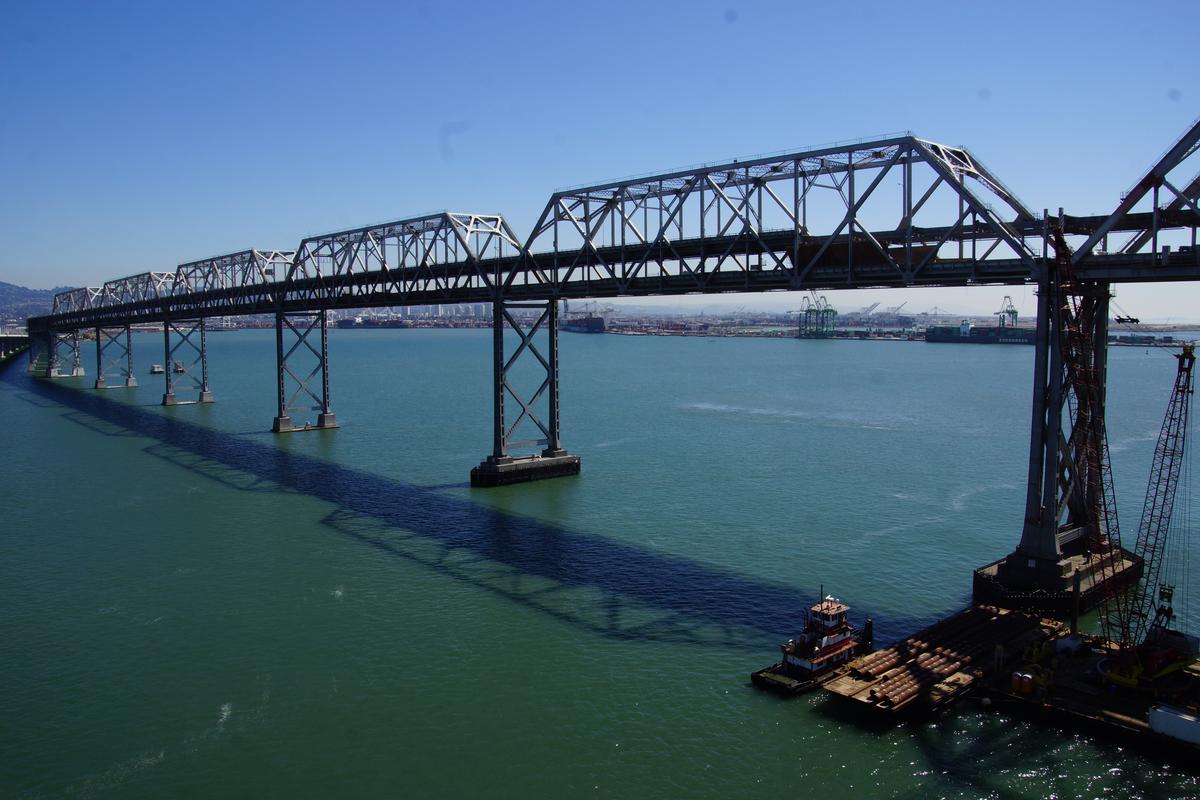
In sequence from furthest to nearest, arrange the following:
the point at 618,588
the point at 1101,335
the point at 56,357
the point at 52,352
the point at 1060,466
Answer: the point at 56,357 < the point at 52,352 < the point at 618,588 < the point at 1101,335 < the point at 1060,466

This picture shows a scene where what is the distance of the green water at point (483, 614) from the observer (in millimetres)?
20125

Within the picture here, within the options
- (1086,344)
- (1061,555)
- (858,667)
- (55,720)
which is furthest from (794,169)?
(55,720)

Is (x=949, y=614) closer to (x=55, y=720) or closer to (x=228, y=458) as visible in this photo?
(x=55, y=720)

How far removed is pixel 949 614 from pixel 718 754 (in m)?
12.4

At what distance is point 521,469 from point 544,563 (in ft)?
53.7

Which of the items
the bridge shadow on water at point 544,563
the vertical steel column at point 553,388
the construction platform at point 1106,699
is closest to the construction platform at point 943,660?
the construction platform at point 1106,699

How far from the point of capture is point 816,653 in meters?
24.2

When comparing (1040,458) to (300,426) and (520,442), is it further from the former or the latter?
(300,426)

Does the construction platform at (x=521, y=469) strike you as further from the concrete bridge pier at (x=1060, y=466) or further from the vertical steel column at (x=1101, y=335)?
the vertical steel column at (x=1101, y=335)

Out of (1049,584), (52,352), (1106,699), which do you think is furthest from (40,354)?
(1106,699)

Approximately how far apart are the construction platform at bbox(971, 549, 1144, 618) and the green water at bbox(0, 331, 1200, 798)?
1.46 m

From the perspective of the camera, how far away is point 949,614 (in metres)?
29.2

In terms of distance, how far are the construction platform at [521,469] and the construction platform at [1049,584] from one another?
27.5 m

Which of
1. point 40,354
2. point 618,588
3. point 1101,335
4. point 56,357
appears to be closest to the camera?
point 1101,335
